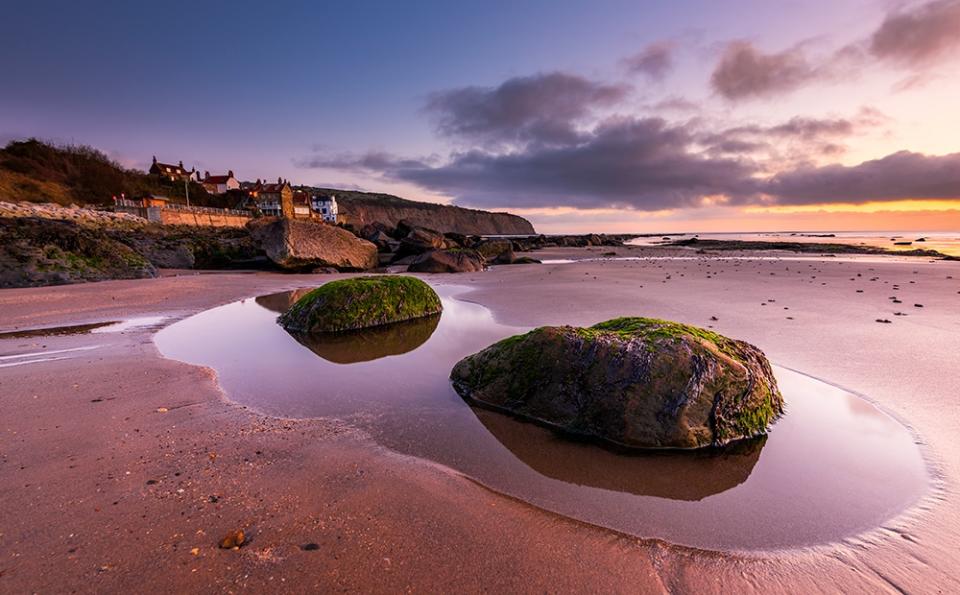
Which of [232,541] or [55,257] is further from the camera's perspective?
[55,257]

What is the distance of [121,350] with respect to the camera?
6.38 metres

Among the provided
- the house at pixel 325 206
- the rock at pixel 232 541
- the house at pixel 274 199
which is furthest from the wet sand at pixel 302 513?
the house at pixel 325 206

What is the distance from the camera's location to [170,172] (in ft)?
276

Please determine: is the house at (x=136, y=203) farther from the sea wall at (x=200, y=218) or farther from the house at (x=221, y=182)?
the house at (x=221, y=182)

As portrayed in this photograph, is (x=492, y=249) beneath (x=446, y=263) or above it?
above

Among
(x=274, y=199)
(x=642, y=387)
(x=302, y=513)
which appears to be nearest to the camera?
(x=302, y=513)

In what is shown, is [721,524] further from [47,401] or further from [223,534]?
[47,401]

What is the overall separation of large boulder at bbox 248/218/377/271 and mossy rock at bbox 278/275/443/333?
35.7 feet

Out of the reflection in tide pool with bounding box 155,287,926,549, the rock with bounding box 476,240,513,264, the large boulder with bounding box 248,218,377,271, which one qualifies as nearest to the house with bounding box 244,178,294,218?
the rock with bounding box 476,240,513,264

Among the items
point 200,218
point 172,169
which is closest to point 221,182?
point 172,169

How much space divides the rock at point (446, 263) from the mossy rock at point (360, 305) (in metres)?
10.5

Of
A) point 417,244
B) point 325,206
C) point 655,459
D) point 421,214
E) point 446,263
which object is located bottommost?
point 655,459

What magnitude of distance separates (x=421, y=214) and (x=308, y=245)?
14158 cm

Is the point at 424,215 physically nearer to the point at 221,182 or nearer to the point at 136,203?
the point at 221,182
